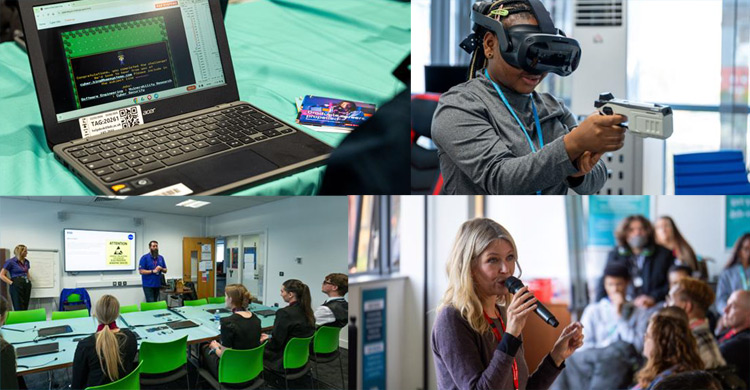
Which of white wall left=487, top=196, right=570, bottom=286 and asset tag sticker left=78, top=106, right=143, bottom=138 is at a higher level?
asset tag sticker left=78, top=106, right=143, bottom=138

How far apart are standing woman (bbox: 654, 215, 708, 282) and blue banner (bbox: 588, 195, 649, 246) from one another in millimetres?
81

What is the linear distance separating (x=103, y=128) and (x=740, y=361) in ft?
5.71

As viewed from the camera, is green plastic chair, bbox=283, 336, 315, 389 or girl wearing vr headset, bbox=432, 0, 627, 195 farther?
green plastic chair, bbox=283, 336, 315, 389

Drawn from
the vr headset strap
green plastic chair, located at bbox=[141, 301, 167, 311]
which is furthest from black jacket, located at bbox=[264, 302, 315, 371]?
the vr headset strap

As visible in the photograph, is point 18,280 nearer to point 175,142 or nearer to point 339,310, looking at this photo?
point 175,142

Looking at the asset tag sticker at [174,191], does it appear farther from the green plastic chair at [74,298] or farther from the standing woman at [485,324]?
the standing woman at [485,324]

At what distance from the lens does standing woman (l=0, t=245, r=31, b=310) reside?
1.46 metres

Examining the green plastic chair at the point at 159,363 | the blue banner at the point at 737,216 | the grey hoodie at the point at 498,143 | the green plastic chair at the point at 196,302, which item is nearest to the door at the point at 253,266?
the green plastic chair at the point at 196,302

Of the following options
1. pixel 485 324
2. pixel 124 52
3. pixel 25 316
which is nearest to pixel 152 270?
pixel 25 316

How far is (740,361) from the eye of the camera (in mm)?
1767

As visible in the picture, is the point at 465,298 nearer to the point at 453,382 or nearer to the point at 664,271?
the point at 453,382

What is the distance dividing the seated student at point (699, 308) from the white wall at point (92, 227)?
1.27 meters

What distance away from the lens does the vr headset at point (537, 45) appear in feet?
3.94

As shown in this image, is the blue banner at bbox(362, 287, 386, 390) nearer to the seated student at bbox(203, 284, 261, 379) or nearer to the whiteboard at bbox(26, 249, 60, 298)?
the seated student at bbox(203, 284, 261, 379)
